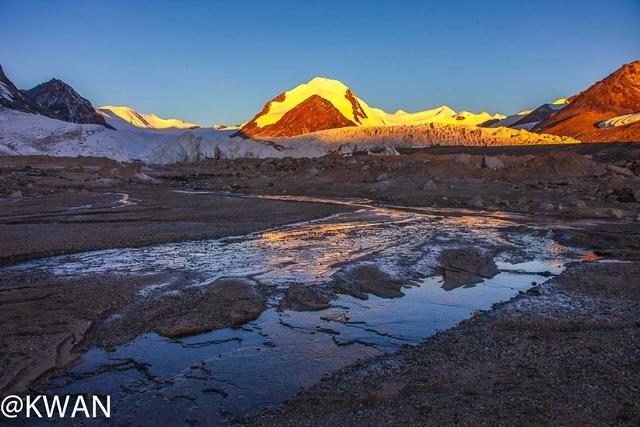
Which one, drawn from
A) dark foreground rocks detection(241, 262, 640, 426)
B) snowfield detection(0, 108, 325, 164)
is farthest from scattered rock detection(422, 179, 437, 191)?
snowfield detection(0, 108, 325, 164)

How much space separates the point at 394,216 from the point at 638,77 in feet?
324

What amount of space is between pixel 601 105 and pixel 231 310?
4182 inches

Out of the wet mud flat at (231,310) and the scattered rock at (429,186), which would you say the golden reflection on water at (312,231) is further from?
the scattered rock at (429,186)

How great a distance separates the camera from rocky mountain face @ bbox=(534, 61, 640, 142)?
294 ft

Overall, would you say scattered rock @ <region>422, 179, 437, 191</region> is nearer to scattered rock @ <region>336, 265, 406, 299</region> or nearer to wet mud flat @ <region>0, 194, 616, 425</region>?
wet mud flat @ <region>0, 194, 616, 425</region>

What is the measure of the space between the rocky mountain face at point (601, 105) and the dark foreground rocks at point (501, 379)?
8741 centimetres

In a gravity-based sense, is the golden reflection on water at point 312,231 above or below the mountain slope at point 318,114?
below

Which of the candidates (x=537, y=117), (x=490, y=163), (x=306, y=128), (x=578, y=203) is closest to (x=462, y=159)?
(x=490, y=163)

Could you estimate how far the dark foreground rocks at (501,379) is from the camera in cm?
409

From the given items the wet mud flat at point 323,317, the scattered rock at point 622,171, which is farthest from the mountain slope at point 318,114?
the wet mud flat at point 323,317

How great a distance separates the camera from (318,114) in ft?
334

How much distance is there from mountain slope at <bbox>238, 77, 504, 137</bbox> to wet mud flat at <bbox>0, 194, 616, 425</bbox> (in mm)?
80981

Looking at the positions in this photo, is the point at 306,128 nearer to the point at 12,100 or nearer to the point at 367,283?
the point at 12,100

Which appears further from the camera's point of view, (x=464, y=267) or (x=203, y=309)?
(x=464, y=267)
